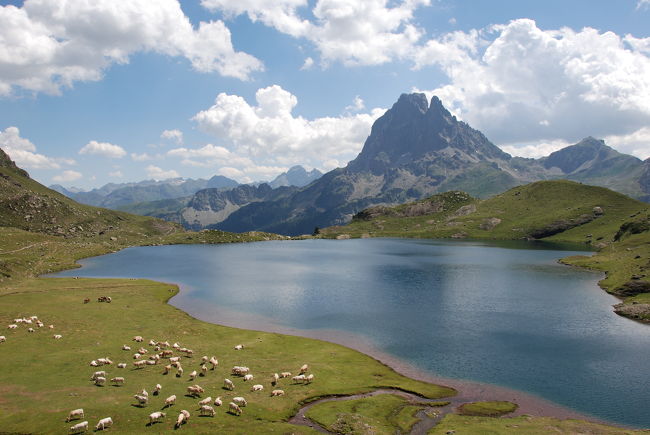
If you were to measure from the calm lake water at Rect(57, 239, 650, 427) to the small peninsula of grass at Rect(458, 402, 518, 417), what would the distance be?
7148 millimetres

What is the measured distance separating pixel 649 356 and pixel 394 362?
139 feet

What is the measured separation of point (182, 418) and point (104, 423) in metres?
6.73

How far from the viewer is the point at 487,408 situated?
4572 centimetres

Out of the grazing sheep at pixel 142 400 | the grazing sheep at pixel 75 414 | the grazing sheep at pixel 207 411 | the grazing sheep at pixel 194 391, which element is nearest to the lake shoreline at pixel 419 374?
the grazing sheep at pixel 194 391

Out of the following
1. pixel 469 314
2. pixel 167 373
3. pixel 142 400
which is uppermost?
pixel 469 314

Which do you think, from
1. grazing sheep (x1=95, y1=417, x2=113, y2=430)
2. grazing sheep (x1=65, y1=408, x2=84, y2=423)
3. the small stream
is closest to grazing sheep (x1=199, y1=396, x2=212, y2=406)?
grazing sheep (x1=95, y1=417, x2=113, y2=430)

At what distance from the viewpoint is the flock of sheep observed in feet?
120

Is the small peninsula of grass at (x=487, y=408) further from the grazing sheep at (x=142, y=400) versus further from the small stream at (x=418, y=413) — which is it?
the grazing sheep at (x=142, y=400)

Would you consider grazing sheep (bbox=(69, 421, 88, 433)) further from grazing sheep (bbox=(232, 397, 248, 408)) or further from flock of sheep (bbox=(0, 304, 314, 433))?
grazing sheep (bbox=(232, 397, 248, 408))

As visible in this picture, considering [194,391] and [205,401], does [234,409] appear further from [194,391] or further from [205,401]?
[194,391]

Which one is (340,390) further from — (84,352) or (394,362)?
(84,352)

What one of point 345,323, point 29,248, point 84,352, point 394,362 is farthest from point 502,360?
point 29,248

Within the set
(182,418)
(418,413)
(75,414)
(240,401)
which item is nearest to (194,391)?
(240,401)

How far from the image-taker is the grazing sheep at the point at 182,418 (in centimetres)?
3644
